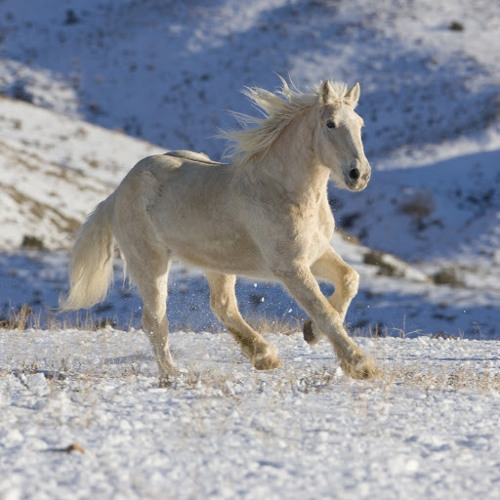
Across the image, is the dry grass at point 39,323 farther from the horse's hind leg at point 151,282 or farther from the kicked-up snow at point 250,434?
the kicked-up snow at point 250,434

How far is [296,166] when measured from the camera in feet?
20.0

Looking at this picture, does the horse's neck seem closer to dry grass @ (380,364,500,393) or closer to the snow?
the snow

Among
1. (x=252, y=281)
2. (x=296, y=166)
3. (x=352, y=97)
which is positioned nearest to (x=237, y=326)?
(x=296, y=166)

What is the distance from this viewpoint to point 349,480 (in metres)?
3.25

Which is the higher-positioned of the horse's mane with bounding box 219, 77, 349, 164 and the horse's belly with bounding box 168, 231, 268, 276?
the horse's mane with bounding box 219, 77, 349, 164

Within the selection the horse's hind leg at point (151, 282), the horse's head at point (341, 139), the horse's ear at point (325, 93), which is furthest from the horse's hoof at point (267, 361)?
the horse's ear at point (325, 93)

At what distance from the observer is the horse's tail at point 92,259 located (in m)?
7.73

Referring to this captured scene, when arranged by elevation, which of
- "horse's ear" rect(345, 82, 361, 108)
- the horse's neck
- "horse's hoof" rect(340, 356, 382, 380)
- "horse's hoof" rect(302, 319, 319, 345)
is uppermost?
"horse's ear" rect(345, 82, 361, 108)

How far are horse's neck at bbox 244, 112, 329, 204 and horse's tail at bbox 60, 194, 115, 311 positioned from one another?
197 centimetres

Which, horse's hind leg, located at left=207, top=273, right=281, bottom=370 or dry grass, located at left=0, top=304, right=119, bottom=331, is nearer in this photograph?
horse's hind leg, located at left=207, top=273, right=281, bottom=370

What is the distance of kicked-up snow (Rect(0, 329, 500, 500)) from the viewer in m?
3.16

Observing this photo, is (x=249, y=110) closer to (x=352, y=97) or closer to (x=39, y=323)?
(x=39, y=323)

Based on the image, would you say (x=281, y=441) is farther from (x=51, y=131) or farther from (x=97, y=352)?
(x=51, y=131)

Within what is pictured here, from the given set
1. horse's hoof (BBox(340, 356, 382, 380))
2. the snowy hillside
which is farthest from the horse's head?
the snowy hillside
